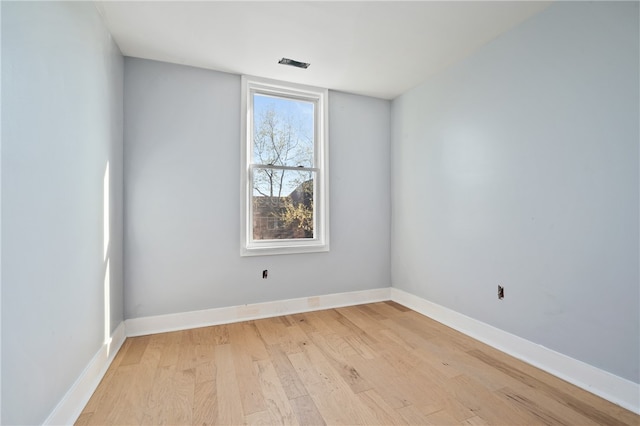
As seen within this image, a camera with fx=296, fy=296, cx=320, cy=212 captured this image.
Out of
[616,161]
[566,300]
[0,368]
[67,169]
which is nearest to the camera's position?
[0,368]

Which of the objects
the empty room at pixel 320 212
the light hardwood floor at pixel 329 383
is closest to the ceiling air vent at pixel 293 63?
the empty room at pixel 320 212

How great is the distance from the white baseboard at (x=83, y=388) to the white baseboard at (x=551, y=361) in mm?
2764

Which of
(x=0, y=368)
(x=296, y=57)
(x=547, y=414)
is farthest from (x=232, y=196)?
(x=547, y=414)

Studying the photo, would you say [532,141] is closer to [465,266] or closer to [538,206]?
[538,206]

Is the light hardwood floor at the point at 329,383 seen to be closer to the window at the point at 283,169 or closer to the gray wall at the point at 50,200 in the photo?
the gray wall at the point at 50,200

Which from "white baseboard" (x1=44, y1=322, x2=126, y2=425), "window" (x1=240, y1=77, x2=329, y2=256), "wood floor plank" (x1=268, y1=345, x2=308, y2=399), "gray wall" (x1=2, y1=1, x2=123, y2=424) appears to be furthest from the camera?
"window" (x1=240, y1=77, x2=329, y2=256)

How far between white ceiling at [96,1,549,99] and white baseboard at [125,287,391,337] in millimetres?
2329

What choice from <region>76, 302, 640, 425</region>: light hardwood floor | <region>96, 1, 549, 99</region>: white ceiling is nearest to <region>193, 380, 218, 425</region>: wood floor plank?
<region>76, 302, 640, 425</region>: light hardwood floor

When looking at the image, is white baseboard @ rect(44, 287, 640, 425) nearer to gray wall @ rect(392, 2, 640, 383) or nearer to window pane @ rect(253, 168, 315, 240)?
gray wall @ rect(392, 2, 640, 383)

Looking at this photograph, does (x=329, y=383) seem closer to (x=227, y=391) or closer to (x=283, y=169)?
(x=227, y=391)

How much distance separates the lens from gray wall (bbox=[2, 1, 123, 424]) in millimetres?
1113

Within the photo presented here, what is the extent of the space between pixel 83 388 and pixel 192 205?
1.54 meters

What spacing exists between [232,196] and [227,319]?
47.3 inches

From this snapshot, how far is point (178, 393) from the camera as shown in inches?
69.4
